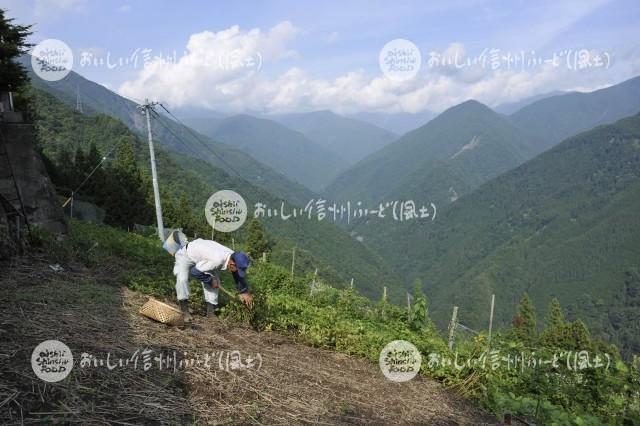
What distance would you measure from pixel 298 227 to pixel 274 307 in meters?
117

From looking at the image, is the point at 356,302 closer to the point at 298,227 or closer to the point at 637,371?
the point at 637,371

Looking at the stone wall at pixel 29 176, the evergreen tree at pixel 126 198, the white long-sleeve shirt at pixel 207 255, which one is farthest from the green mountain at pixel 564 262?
the white long-sleeve shirt at pixel 207 255

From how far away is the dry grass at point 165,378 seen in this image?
3896 millimetres

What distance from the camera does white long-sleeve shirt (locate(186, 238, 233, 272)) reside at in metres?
6.62

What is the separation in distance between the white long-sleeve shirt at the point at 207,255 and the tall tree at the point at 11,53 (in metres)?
13.0

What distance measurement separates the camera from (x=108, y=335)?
5379 millimetres

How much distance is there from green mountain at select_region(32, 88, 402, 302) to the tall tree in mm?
13579

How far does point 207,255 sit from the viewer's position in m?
6.67

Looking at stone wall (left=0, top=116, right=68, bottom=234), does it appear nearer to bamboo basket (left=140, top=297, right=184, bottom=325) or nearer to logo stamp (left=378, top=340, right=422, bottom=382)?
bamboo basket (left=140, top=297, right=184, bottom=325)

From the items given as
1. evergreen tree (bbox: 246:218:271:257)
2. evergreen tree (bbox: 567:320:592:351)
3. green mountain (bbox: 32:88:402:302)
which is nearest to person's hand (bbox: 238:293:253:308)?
green mountain (bbox: 32:88:402:302)

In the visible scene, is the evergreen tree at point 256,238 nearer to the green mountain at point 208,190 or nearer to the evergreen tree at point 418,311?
the green mountain at point 208,190

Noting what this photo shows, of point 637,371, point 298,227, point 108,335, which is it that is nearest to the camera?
point 108,335

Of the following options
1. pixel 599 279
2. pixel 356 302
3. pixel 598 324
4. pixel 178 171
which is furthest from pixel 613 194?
pixel 356 302

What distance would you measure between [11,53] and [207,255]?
1558 cm
